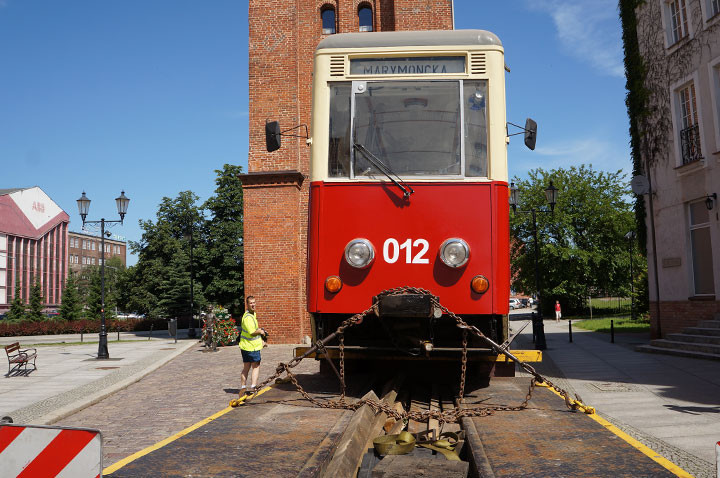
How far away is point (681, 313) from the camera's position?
55.2 feet

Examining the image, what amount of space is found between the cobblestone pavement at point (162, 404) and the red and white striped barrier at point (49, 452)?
299 cm

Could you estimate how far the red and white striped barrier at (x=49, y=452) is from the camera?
9.73ft

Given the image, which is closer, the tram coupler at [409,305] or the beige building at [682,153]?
the tram coupler at [409,305]

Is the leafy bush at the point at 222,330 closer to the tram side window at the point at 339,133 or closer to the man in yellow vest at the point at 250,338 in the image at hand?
the man in yellow vest at the point at 250,338

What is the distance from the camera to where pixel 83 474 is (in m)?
2.97

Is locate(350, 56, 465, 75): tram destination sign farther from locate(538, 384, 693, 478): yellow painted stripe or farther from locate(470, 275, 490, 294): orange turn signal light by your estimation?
locate(538, 384, 693, 478): yellow painted stripe

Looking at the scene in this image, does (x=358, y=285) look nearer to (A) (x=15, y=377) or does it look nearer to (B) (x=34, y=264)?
(A) (x=15, y=377)

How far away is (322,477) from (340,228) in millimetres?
3377

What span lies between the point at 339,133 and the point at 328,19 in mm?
17722

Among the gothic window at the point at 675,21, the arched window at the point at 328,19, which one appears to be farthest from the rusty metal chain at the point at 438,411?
the arched window at the point at 328,19

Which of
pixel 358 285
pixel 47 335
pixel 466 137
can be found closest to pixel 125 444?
pixel 358 285

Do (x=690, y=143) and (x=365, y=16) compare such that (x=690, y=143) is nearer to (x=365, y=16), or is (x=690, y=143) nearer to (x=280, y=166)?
(x=365, y=16)

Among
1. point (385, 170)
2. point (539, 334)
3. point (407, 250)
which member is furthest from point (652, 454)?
point (539, 334)

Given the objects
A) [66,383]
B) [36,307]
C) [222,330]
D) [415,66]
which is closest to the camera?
[415,66]
